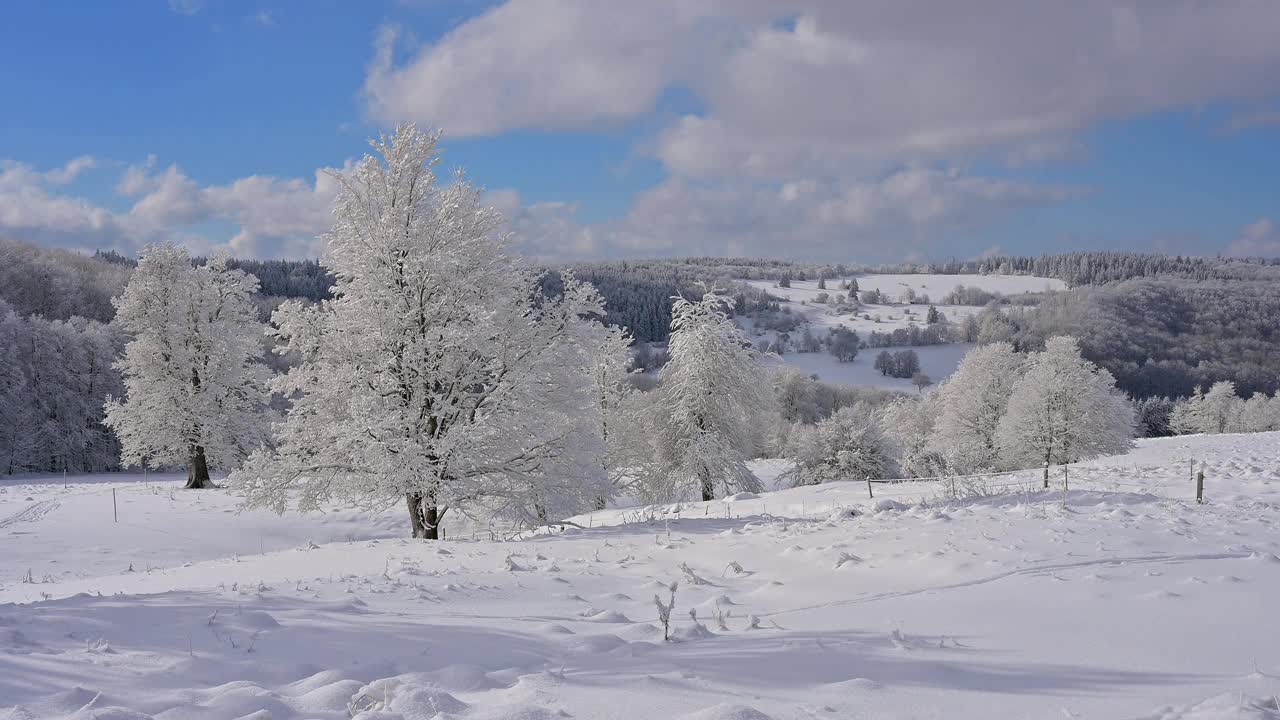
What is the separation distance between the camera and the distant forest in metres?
45.7

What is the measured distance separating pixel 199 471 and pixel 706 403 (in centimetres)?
2066

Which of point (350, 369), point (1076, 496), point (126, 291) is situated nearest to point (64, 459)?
point (126, 291)

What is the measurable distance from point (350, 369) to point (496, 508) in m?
3.97

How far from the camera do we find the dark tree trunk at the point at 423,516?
1308 centimetres

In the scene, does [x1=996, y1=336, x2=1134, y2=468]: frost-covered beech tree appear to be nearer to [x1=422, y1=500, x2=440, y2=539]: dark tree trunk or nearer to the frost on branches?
the frost on branches

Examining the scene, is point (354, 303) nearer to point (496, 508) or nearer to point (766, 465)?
point (496, 508)

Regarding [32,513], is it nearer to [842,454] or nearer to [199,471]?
[199,471]

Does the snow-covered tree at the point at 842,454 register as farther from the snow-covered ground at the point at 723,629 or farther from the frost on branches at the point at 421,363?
the snow-covered ground at the point at 723,629

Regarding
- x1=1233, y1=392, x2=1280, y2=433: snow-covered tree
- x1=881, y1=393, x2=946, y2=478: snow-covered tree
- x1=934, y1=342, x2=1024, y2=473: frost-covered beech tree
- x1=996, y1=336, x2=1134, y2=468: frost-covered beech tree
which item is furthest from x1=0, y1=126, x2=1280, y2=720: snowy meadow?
x1=1233, y1=392, x2=1280, y2=433: snow-covered tree

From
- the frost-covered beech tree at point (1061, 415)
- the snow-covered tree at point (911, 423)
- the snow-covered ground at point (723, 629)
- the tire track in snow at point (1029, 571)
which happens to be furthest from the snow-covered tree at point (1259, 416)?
the snow-covered ground at point (723, 629)

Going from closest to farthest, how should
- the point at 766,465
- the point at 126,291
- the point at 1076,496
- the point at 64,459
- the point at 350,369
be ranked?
the point at 1076,496
the point at 350,369
the point at 126,291
the point at 64,459
the point at 766,465

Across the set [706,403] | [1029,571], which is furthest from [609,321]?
[1029,571]

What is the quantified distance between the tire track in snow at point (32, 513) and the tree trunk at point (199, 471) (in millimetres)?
5769

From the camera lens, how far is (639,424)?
99.4 feet
